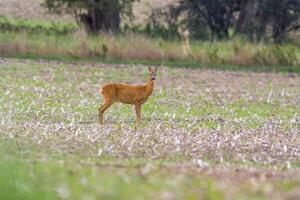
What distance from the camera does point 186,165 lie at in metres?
9.90

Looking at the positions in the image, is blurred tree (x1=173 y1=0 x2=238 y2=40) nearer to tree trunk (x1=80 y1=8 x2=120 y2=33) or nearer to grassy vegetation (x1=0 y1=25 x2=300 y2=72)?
tree trunk (x1=80 y1=8 x2=120 y2=33)

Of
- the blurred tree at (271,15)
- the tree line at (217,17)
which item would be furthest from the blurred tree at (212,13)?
the blurred tree at (271,15)

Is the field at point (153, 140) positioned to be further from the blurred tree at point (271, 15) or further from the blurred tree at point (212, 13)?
the blurred tree at point (212, 13)

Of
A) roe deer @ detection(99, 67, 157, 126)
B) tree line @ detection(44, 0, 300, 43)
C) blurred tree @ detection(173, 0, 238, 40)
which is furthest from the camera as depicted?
blurred tree @ detection(173, 0, 238, 40)

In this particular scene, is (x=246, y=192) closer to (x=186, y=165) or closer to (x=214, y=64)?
(x=186, y=165)

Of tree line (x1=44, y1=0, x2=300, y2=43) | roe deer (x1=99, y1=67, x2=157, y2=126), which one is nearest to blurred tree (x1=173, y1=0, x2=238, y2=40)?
tree line (x1=44, y1=0, x2=300, y2=43)

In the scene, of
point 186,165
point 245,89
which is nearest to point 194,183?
point 186,165

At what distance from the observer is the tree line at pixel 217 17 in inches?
1567

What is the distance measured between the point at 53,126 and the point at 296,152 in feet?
13.0

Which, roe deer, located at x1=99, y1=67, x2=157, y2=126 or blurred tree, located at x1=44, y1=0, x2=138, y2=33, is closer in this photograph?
roe deer, located at x1=99, y1=67, x2=157, y2=126

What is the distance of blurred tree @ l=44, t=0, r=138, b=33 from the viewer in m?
38.2

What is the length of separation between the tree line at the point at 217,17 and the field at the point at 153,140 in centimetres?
1315

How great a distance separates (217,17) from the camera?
143 ft

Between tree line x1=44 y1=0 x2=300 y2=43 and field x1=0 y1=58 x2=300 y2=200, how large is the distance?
13151 mm
